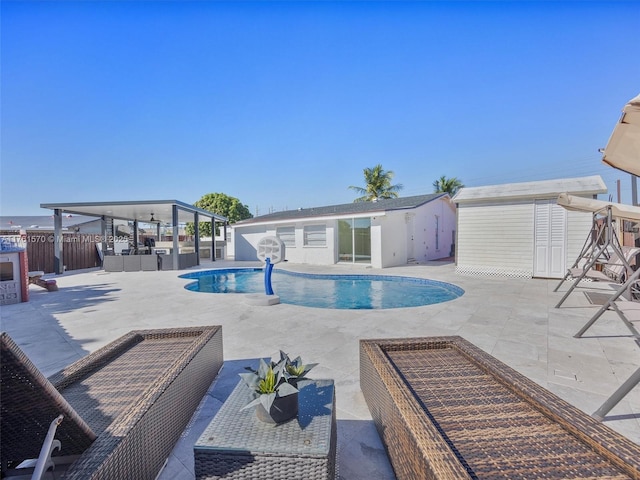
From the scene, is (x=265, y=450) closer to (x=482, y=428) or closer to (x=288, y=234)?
(x=482, y=428)

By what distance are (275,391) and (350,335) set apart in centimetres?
299

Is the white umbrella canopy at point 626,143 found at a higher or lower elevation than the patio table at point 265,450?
higher

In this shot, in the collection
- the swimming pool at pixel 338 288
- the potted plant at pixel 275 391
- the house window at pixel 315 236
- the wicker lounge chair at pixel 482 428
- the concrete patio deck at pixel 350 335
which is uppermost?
the house window at pixel 315 236

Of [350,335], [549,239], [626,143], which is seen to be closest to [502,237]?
[549,239]

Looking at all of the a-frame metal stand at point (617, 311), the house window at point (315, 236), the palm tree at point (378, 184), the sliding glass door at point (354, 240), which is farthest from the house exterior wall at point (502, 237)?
the palm tree at point (378, 184)

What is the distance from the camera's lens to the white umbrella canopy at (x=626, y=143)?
6.44ft

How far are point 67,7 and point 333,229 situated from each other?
1182 centimetres

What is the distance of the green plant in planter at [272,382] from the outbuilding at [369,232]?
11932 mm

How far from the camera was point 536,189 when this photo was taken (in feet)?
31.6

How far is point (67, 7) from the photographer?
5.27m

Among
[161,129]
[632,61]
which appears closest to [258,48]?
[161,129]

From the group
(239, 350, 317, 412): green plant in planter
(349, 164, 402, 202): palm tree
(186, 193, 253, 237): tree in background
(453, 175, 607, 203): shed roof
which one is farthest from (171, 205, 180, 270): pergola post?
(186, 193, 253, 237): tree in background

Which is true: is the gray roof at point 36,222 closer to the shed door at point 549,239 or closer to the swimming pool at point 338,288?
the swimming pool at point 338,288

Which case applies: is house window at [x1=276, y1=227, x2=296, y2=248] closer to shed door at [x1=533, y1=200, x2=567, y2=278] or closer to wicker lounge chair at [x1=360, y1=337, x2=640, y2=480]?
shed door at [x1=533, y1=200, x2=567, y2=278]
